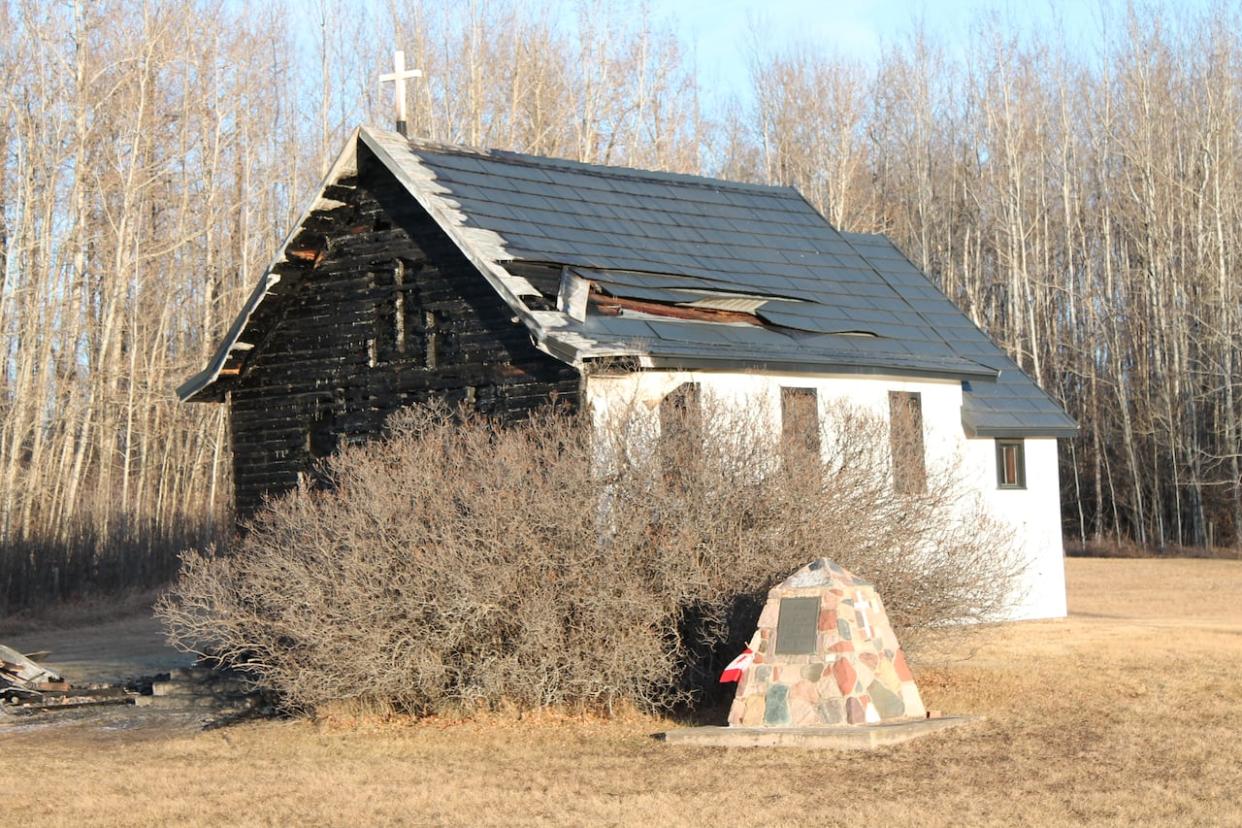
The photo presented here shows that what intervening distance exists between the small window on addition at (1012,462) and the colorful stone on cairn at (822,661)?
12.3 metres

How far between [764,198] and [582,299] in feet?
23.5

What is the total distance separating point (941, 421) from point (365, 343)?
8.18 m

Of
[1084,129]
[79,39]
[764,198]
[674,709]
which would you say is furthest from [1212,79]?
[674,709]

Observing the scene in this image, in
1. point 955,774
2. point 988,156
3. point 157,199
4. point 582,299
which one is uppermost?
point 988,156

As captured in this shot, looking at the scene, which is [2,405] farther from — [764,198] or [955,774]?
[955,774]

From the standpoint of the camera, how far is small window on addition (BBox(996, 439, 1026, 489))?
26250 millimetres

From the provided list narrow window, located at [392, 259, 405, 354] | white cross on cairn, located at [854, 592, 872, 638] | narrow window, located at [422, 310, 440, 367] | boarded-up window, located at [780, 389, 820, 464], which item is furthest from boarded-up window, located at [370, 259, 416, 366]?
white cross on cairn, located at [854, 592, 872, 638]

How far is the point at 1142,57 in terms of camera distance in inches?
2016

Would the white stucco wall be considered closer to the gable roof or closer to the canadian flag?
the gable roof

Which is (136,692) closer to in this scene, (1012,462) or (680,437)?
(680,437)

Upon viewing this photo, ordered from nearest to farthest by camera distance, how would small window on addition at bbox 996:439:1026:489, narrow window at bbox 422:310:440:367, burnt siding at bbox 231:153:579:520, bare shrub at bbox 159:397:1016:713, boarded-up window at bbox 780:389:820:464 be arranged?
bare shrub at bbox 159:397:1016:713
boarded-up window at bbox 780:389:820:464
burnt siding at bbox 231:153:579:520
narrow window at bbox 422:310:440:367
small window on addition at bbox 996:439:1026:489

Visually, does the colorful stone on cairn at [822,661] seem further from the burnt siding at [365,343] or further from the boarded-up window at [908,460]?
the burnt siding at [365,343]

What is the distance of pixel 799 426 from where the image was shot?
18469 mm

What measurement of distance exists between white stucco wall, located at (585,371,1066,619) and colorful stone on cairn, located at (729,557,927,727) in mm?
3042
